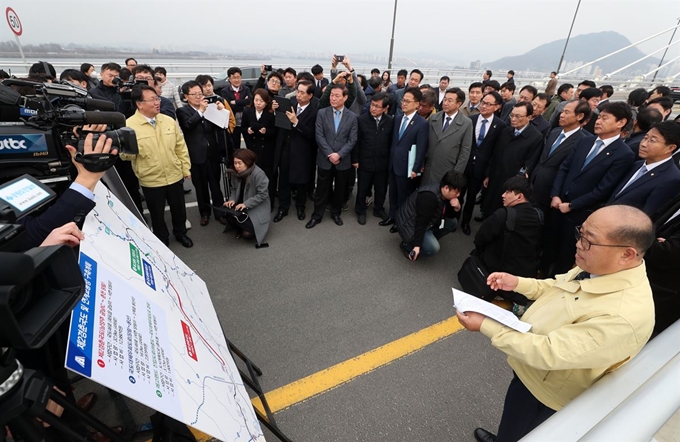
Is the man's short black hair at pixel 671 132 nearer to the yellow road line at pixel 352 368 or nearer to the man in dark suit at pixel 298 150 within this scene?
the yellow road line at pixel 352 368

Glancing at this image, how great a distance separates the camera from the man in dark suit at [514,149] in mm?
4059

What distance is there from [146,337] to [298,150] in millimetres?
3786

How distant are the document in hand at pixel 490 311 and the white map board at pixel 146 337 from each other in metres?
1.05

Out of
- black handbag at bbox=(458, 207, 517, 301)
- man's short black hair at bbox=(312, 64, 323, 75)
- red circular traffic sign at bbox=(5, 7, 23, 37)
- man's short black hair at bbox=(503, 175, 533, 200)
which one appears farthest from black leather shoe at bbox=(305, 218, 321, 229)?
red circular traffic sign at bbox=(5, 7, 23, 37)

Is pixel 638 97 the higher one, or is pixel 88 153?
pixel 638 97

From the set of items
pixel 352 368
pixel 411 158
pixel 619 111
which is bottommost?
pixel 352 368

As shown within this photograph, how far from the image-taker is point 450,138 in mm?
4285

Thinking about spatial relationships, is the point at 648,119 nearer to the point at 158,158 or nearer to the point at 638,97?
the point at 638,97

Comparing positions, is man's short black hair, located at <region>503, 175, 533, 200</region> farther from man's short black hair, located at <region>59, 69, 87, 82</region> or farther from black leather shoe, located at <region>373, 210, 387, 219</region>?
man's short black hair, located at <region>59, 69, 87, 82</region>

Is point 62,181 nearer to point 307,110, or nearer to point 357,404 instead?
point 357,404

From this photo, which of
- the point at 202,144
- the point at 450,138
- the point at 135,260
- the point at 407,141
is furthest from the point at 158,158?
the point at 450,138

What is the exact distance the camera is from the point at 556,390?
144 cm

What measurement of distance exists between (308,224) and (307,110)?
1555mm

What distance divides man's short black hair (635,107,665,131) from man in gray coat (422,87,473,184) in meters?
1.81
